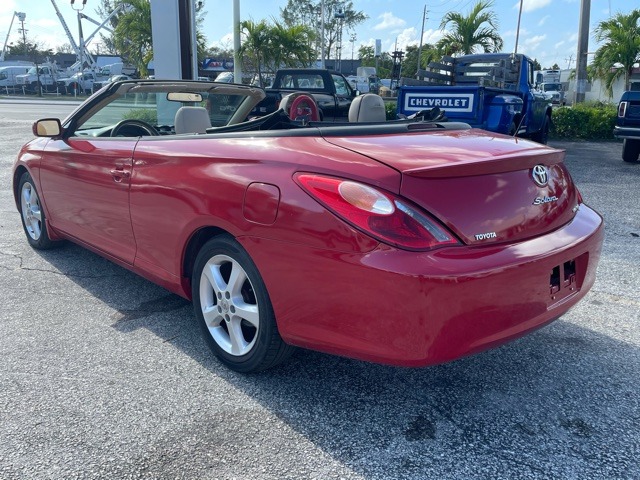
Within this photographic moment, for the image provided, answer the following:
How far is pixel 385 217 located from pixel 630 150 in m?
11.4

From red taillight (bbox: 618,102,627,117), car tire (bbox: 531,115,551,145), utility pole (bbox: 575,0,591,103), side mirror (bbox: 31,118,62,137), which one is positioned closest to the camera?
side mirror (bbox: 31,118,62,137)

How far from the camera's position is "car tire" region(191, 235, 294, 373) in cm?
273

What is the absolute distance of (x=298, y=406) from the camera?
2.71 metres

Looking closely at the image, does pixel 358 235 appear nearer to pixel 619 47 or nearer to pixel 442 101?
pixel 442 101

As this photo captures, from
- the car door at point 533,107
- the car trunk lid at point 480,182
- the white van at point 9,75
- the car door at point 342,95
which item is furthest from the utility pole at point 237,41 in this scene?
the white van at point 9,75

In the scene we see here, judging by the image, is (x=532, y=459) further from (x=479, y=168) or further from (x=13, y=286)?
(x=13, y=286)

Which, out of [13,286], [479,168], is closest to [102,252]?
[13,286]

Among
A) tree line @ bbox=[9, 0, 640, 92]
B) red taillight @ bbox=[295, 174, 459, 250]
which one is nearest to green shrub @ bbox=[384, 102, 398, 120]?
tree line @ bbox=[9, 0, 640, 92]

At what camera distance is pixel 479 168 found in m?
2.52

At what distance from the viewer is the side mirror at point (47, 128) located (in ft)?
13.8

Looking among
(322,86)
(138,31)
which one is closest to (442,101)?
(322,86)

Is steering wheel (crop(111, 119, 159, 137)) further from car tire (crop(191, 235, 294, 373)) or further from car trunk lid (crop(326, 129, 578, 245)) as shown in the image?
car trunk lid (crop(326, 129, 578, 245))

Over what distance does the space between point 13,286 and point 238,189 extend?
2502 mm

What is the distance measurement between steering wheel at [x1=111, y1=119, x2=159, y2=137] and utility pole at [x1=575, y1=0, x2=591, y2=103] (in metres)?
17.7
